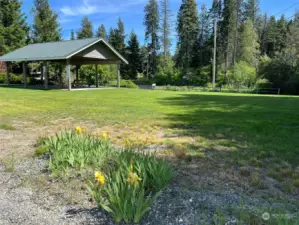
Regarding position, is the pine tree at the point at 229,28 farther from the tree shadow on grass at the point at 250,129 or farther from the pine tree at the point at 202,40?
the tree shadow on grass at the point at 250,129

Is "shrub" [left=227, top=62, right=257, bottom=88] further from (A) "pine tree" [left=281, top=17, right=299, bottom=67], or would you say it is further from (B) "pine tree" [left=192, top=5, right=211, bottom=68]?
(B) "pine tree" [left=192, top=5, right=211, bottom=68]

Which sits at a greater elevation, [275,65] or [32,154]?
[275,65]

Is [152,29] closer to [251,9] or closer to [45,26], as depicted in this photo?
[251,9]

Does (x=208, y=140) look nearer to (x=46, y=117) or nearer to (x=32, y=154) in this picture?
(x=32, y=154)

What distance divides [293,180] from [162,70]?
4081cm

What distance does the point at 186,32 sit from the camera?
43969 mm

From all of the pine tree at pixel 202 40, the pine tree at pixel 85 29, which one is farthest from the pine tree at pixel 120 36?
the pine tree at pixel 202 40

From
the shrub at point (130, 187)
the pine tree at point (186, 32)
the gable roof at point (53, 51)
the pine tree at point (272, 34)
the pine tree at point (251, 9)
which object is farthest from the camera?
the pine tree at point (272, 34)

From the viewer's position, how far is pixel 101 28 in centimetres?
5853

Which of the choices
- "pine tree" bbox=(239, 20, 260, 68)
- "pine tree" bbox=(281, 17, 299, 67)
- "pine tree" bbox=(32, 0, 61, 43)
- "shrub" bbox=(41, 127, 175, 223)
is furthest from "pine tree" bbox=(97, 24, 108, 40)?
"shrub" bbox=(41, 127, 175, 223)

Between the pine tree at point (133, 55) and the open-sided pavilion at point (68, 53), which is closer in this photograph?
the open-sided pavilion at point (68, 53)

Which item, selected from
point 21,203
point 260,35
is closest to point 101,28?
point 260,35

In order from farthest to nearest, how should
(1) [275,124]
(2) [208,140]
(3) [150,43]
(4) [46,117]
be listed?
(3) [150,43] < (4) [46,117] < (1) [275,124] < (2) [208,140]

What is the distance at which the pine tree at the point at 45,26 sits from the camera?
33.8 metres
